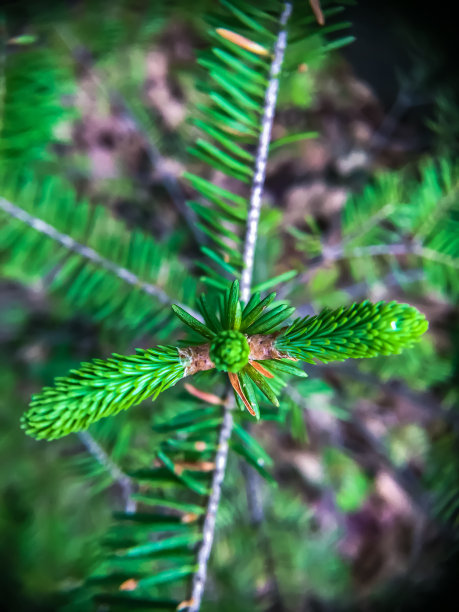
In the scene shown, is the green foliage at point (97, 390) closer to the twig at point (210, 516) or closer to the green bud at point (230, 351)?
the green bud at point (230, 351)

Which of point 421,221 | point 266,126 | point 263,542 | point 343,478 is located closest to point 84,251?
point 266,126

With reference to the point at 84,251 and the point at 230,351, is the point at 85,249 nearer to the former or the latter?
the point at 84,251

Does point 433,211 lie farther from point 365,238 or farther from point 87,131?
point 87,131

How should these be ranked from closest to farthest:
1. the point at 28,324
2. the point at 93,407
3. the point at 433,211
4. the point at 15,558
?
the point at 93,407 → the point at 433,211 → the point at 15,558 → the point at 28,324

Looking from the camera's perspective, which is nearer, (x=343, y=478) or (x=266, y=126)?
(x=266, y=126)

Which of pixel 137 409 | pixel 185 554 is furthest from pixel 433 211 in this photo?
pixel 137 409
